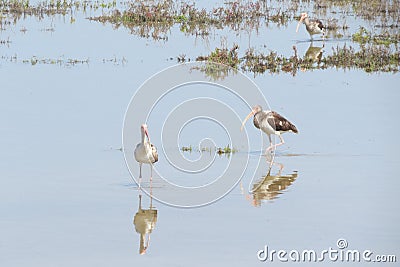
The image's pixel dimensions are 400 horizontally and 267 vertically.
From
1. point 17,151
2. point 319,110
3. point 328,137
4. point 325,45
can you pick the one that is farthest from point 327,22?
point 17,151

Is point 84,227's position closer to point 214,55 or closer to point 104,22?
point 214,55

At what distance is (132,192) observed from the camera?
11977mm

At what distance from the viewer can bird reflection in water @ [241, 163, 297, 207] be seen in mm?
11938

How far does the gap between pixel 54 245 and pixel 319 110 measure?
338 inches

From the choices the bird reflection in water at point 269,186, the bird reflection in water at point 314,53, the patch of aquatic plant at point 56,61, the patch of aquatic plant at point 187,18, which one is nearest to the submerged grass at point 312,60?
the bird reflection in water at point 314,53

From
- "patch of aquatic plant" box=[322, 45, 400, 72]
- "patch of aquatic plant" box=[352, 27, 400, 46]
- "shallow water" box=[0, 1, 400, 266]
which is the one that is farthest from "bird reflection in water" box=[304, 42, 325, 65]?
"shallow water" box=[0, 1, 400, 266]

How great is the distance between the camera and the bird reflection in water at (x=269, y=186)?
1194 cm

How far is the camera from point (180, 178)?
41.6 feet

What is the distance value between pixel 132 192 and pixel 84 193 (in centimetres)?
60

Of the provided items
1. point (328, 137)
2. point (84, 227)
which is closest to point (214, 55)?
point (328, 137)

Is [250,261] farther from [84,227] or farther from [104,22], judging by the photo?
[104,22]

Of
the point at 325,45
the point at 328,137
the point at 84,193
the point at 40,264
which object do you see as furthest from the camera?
the point at 325,45

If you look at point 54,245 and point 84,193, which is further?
point 84,193

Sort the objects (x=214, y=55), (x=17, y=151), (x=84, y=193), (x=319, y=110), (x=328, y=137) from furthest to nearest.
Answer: (x=214, y=55) → (x=319, y=110) → (x=328, y=137) → (x=17, y=151) → (x=84, y=193)
